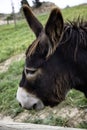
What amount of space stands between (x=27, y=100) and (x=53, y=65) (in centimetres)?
45

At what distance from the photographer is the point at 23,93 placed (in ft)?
12.4

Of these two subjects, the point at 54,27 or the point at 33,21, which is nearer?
the point at 54,27

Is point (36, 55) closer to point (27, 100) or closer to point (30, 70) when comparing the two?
point (30, 70)

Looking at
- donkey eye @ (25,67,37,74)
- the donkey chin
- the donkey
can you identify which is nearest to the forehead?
the donkey

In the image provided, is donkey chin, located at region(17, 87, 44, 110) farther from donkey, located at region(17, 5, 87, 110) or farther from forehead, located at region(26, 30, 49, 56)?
forehead, located at region(26, 30, 49, 56)

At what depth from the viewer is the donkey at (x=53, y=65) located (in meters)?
3.74

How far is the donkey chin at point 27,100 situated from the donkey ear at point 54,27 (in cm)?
57

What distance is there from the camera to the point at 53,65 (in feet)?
12.4

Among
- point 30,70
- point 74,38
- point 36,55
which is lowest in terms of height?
point 30,70

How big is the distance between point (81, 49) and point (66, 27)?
0.90 ft

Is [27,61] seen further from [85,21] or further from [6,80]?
[6,80]

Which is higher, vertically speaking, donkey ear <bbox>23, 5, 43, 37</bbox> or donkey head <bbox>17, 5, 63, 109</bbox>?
donkey ear <bbox>23, 5, 43, 37</bbox>

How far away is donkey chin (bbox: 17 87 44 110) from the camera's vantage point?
3.79 metres

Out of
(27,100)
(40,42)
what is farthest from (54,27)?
(27,100)
